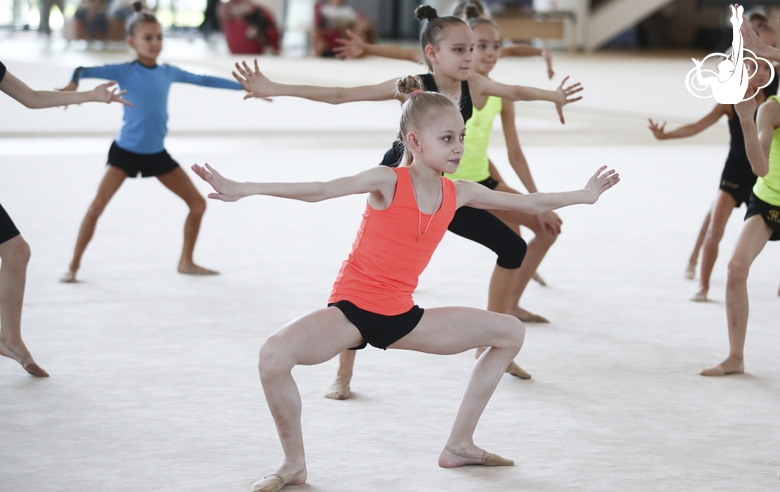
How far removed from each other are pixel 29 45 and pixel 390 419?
79.9 ft

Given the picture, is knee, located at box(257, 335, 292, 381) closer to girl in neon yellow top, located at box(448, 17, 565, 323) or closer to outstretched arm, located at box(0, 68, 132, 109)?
outstretched arm, located at box(0, 68, 132, 109)

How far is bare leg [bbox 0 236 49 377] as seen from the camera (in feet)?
13.1

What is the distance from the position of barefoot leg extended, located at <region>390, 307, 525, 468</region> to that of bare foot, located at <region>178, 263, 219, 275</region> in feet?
10.3

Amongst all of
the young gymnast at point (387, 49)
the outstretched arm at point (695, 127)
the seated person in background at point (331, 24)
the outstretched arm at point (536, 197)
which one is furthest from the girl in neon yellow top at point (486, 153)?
the seated person in background at point (331, 24)

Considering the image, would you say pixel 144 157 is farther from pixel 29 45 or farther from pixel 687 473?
pixel 29 45

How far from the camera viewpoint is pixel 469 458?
328 centimetres

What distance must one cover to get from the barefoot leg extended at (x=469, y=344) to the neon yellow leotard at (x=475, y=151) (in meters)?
1.64

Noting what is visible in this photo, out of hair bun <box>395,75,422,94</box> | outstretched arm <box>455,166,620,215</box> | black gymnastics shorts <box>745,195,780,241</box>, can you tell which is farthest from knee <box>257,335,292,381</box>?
black gymnastics shorts <box>745,195,780,241</box>

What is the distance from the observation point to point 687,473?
128 inches

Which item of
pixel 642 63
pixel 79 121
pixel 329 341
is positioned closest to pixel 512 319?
pixel 329 341

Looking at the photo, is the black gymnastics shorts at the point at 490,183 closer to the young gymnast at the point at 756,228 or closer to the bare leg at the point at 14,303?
the young gymnast at the point at 756,228

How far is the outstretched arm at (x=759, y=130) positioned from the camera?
3.95m

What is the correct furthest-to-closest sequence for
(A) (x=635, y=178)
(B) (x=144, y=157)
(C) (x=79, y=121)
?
(C) (x=79, y=121)
(A) (x=635, y=178)
(B) (x=144, y=157)

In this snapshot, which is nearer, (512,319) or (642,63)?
(512,319)
